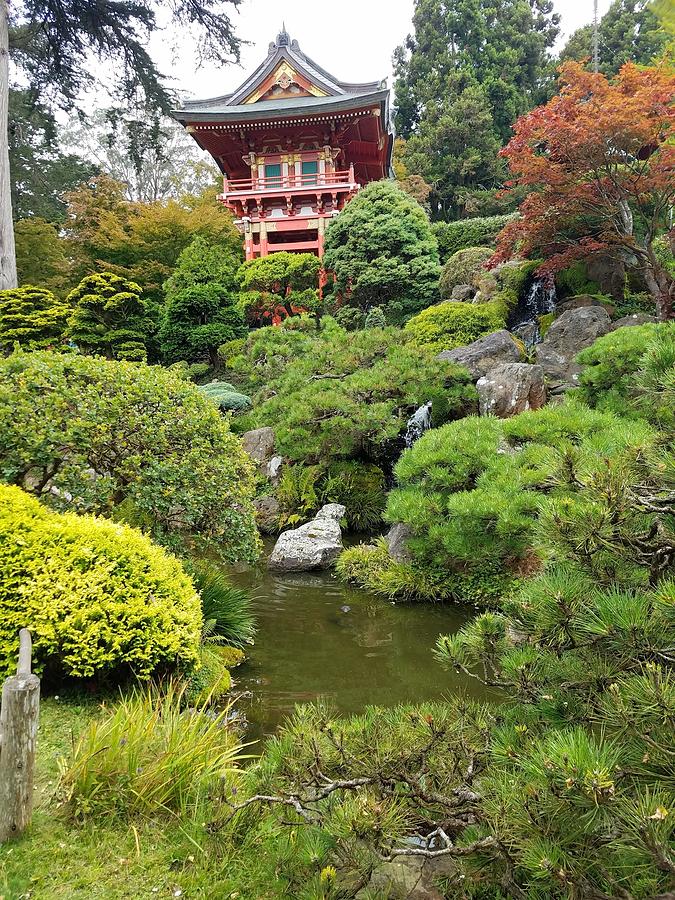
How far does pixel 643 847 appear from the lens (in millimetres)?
1013

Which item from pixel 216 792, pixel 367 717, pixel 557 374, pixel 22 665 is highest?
pixel 557 374

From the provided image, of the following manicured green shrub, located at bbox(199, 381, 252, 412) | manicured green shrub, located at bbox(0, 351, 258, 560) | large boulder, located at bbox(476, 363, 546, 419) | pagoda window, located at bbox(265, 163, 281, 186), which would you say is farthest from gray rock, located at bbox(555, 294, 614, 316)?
pagoda window, located at bbox(265, 163, 281, 186)

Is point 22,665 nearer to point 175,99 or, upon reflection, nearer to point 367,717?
point 367,717

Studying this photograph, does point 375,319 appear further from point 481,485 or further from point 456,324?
point 481,485

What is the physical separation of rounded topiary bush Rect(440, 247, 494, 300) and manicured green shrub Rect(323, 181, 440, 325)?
254 millimetres

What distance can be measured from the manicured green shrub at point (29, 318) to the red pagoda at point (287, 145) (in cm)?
725

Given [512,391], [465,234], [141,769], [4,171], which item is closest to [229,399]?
[512,391]

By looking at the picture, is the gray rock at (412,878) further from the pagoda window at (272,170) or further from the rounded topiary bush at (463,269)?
the pagoda window at (272,170)

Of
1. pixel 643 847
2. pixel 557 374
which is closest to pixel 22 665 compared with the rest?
pixel 643 847

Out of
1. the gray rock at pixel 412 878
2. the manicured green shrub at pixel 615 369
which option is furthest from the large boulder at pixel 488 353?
the gray rock at pixel 412 878

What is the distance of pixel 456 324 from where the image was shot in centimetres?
1055

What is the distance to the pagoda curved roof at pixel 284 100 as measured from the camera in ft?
52.5

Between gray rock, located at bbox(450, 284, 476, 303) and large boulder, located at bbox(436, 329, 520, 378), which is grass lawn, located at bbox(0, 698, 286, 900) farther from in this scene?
gray rock, located at bbox(450, 284, 476, 303)

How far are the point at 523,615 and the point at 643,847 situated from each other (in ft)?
2.07
